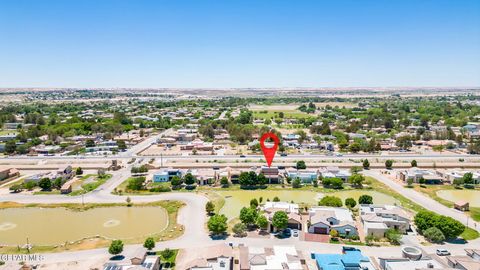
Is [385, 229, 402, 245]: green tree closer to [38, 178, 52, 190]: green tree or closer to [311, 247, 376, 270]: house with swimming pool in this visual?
[311, 247, 376, 270]: house with swimming pool

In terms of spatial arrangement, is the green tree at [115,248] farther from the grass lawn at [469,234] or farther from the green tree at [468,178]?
the green tree at [468,178]

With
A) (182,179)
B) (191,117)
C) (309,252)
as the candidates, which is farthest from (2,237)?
(191,117)

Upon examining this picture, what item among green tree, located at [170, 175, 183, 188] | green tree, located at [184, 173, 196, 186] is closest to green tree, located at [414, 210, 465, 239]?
green tree, located at [184, 173, 196, 186]

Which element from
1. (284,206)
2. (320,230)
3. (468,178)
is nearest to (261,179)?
(284,206)

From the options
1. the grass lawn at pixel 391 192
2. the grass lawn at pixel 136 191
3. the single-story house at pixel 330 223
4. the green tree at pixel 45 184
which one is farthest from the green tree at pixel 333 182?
the green tree at pixel 45 184

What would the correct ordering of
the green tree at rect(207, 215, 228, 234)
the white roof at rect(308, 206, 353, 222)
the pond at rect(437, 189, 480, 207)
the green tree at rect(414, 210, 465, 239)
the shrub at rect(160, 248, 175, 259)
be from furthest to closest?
the pond at rect(437, 189, 480, 207), the white roof at rect(308, 206, 353, 222), the green tree at rect(207, 215, 228, 234), the green tree at rect(414, 210, 465, 239), the shrub at rect(160, 248, 175, 259)

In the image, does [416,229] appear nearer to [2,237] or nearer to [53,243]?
[53,243]
